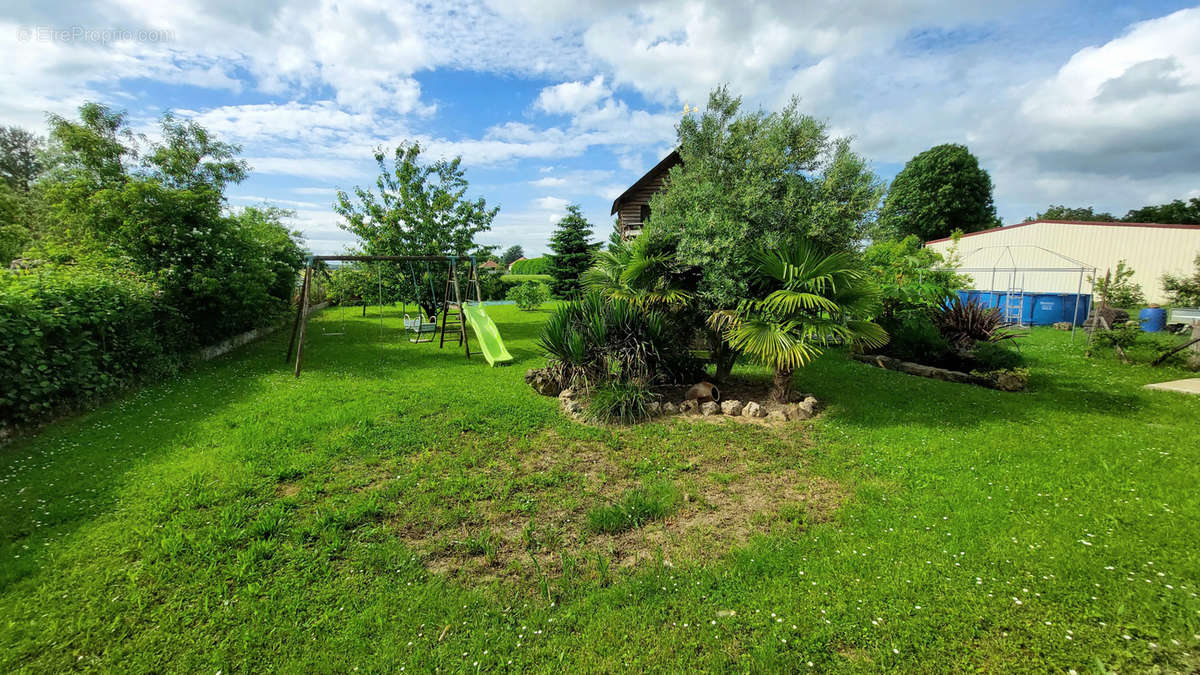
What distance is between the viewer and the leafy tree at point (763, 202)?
561cm

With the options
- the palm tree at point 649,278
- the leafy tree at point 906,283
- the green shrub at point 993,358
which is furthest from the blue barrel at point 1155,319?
the palm tree at point 649,278

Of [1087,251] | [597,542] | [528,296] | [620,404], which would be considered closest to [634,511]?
[597,542]

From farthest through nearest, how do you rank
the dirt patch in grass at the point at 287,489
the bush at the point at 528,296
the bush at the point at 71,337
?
the bush at the point at 528,296, the bush at the point at 71,337, the dirt patch in grass at the point at 287,489

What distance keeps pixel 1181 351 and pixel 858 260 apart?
8239 millimetres

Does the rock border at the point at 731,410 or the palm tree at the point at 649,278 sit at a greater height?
the palm tree at the point at 649,278

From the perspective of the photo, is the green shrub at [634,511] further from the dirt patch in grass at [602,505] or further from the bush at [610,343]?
the bush at [610,343]

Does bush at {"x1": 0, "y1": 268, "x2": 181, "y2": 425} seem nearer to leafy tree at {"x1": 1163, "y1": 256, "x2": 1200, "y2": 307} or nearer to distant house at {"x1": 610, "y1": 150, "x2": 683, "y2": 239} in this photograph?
distant house at {"x1": 610, "y1": 150, "x2": 683, "y2": 239}

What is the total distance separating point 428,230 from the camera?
1329 centimetres

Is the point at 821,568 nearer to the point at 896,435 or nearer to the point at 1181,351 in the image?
the point at 896,435

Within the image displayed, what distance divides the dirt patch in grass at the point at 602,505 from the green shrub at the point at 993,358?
5807 mm

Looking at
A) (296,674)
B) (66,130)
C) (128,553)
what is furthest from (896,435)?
(66,130)

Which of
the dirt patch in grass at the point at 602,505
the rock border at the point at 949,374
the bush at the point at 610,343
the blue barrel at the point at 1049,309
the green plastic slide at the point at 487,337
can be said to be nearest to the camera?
the dirt patch in grass at the point at 602,505

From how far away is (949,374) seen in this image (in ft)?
25.5

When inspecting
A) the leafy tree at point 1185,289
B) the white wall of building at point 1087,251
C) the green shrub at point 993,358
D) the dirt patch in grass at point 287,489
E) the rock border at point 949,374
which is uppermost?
the white wall of building at point 1087,251
